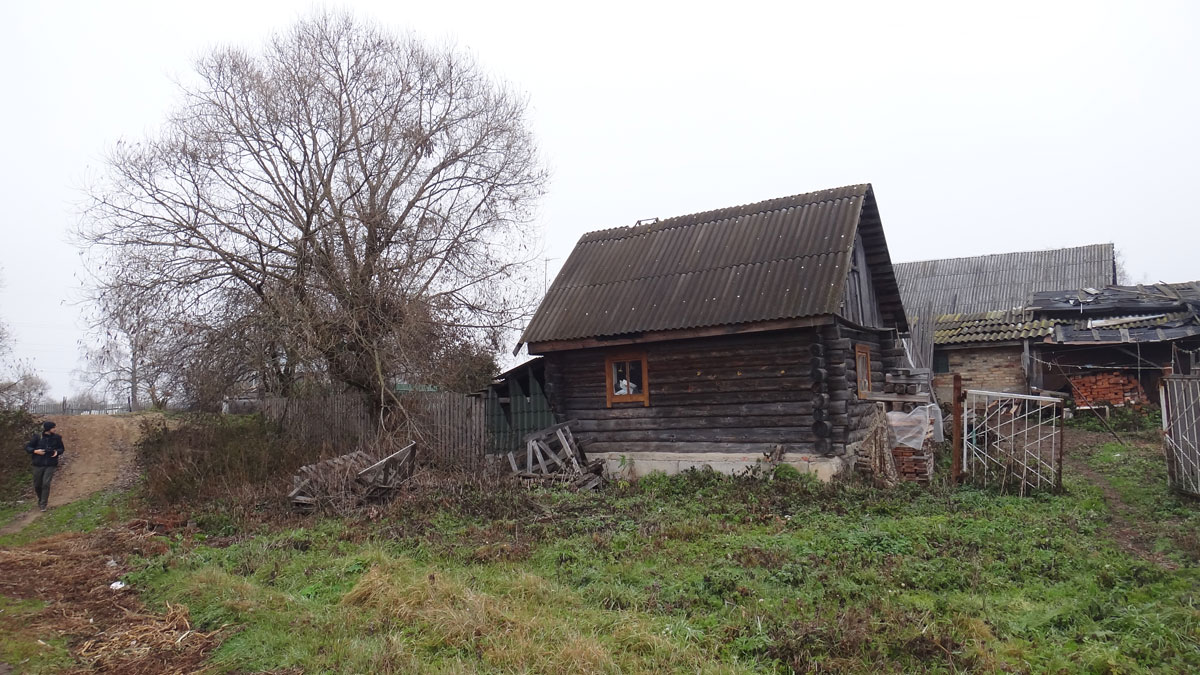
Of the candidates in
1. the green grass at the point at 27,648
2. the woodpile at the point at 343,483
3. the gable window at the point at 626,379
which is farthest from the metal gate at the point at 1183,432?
the green grass at the point at 27,648

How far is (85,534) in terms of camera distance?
1097 centimetres

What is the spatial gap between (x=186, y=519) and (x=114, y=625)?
4.95m

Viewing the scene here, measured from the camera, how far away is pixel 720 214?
1667cm

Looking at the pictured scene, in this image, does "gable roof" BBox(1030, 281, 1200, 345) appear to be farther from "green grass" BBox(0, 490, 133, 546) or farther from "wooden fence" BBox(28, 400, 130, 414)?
"wooden fence" BBox(28, 400, 130, 414)

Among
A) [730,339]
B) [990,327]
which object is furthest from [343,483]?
[990,327]

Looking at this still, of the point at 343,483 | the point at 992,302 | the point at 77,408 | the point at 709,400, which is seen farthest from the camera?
the point at 77,408

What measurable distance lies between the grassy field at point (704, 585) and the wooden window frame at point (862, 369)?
3.92 metres

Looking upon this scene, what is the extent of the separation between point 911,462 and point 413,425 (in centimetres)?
1013

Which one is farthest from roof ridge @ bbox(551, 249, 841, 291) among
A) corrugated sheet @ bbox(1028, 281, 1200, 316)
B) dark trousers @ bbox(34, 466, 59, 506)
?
corrugated sheet @ bbox(1028, 281, 1200, 316)

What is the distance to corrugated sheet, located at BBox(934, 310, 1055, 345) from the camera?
23.7 meters

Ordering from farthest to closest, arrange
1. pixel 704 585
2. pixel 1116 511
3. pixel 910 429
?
pixel 910 429
pixel 1116 511
pixel 704 585

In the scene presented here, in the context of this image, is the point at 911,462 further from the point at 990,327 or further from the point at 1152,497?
the point at 990,327

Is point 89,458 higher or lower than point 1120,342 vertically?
lower

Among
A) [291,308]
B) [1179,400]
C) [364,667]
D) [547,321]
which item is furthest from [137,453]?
[1179,400]
